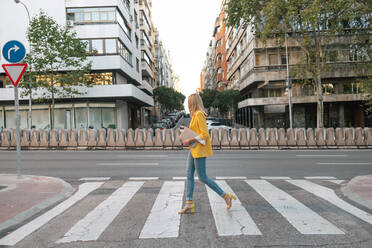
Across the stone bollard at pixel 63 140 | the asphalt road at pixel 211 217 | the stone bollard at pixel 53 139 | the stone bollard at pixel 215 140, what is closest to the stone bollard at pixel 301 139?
the stone bollard at pixel 215 140

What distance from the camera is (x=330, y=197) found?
589 centimetres

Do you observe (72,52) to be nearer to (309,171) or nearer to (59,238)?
(309,171)

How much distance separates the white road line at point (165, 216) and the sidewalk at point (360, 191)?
3.27 m

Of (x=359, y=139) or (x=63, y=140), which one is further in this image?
(x=63, y=140)

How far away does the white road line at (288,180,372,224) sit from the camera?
4637 millimetres

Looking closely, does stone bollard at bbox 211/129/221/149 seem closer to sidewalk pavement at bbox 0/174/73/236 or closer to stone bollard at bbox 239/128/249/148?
stone bollard at bbox 239/128/249/148

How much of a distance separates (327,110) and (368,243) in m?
36.4

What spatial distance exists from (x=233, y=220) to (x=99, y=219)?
6.62 feet

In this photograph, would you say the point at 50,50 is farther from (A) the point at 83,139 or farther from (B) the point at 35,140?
(A) the point at 83,139

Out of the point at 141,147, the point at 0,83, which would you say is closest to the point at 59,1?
the point at 0,83

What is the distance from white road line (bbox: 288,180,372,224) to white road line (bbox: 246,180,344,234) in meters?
0.62

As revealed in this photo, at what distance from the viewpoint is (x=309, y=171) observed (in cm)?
930

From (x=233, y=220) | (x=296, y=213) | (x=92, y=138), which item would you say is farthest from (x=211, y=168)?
(x=92, y=138)

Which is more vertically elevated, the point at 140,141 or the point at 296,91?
the point at 296,91
